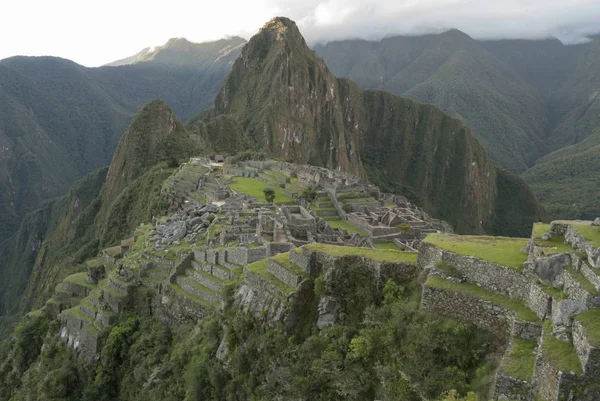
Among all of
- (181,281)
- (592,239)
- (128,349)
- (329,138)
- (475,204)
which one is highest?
(592,239)

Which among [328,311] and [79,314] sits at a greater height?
[328,311]

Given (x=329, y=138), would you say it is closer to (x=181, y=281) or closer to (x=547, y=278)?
(x=181, y=281)

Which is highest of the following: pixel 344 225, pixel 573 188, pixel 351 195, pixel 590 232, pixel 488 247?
pixel 590 232

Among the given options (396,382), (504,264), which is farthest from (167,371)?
(504,264)

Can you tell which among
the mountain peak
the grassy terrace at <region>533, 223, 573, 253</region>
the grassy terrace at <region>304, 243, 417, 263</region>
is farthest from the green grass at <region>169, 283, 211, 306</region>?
the mountain peak

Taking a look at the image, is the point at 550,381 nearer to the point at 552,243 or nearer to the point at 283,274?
the point at 552,243

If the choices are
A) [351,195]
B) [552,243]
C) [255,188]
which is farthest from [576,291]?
[255,188]

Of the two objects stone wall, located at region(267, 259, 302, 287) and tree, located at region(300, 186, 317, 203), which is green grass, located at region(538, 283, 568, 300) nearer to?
stone wall, located at region(267, 259, 302, 287)
